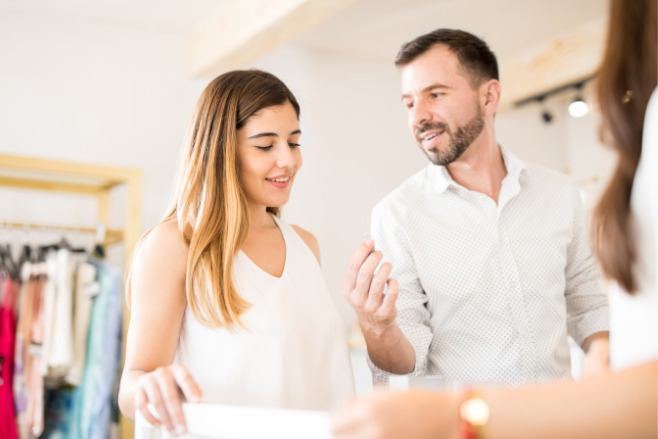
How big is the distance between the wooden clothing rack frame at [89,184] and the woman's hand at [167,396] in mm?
2492

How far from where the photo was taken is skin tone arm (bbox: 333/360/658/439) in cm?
53

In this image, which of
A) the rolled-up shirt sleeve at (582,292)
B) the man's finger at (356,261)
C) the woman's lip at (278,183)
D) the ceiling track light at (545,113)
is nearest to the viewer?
the man's finger at (356,261)

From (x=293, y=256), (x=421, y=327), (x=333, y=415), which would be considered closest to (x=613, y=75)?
(x=333, y=415)

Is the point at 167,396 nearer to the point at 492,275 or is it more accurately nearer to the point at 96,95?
the point at 492,275

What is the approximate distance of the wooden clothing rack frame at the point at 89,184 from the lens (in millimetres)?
3223

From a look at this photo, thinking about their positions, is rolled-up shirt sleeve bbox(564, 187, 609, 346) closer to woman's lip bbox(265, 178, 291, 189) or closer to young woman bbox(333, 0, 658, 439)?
woman's lip bbox(265, 178, 291, 189)

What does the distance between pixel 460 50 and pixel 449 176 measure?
1.31ft

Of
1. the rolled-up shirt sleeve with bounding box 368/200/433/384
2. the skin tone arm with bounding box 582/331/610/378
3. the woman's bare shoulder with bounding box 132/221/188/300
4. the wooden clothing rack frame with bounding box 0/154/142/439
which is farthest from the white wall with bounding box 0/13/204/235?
the skin tone arm with bounding box 582/331/610/378

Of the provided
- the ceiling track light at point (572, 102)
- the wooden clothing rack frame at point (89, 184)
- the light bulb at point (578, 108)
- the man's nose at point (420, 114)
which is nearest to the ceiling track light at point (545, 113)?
the ceiling track light at point (572, 102)

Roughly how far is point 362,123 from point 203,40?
1128 millimetres

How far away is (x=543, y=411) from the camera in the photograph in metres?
0.54

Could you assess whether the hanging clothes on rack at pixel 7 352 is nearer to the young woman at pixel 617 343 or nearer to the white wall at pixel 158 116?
the white wall at pixel 158 116

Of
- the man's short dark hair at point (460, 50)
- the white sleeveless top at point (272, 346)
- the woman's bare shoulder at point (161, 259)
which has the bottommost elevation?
the white sleeveless top at point (272, 346)

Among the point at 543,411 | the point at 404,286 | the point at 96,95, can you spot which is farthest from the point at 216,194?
the point at 96,95
